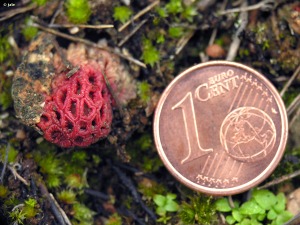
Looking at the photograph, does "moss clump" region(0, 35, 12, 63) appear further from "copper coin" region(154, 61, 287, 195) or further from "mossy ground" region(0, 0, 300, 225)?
"copper coin" region(154, 61, 287, 195)

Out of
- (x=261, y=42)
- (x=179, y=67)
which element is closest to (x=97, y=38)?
(x=179, y=67)

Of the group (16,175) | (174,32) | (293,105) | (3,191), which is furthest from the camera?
(174,32)

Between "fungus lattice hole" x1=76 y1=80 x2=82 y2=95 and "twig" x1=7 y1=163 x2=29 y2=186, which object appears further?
"twig" x1=7 y1=163 x2=29 y2=186

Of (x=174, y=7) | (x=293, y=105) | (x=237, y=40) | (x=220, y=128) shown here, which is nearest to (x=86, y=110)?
(x=220, y=128)

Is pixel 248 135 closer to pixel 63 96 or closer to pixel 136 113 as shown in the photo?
pixel 136 113

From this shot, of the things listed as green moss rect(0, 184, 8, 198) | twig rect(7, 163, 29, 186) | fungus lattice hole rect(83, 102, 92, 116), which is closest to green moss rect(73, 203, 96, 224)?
twig rect(7, 163, 29, 186)

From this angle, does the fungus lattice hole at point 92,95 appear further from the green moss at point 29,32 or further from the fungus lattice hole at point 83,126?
the green moss at point 29,32

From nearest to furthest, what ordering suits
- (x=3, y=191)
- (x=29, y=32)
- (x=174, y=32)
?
(x=3, y=191) → (x=29, y=32) → (x=174, y=32)
